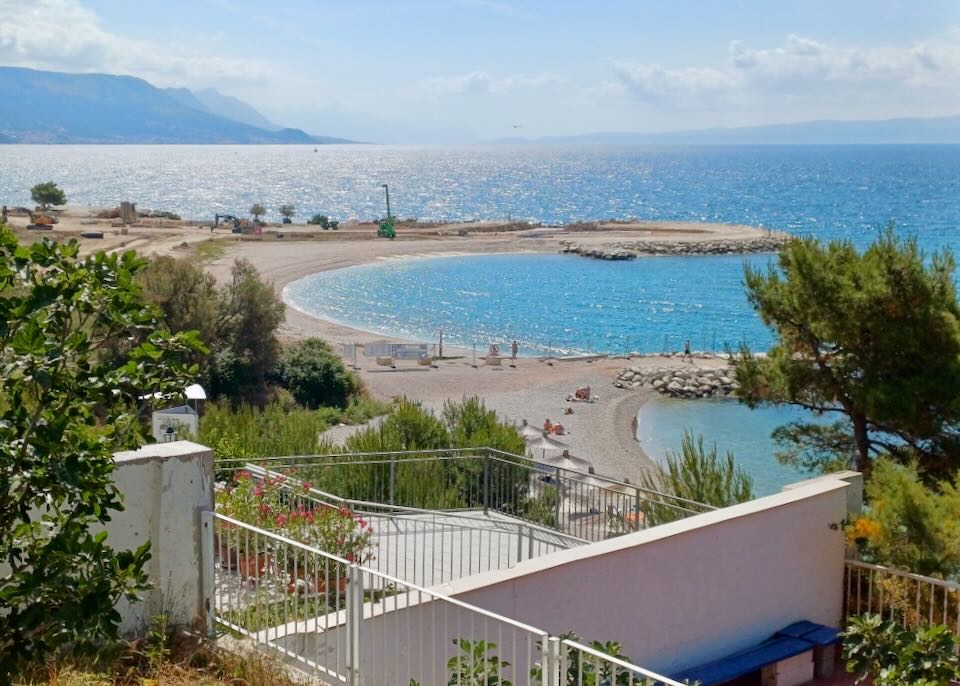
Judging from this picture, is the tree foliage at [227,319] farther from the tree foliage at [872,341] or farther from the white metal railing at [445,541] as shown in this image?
the white metal railing at [445,541]

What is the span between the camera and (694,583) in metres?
8.12

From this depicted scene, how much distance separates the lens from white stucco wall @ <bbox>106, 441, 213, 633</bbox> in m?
6.07

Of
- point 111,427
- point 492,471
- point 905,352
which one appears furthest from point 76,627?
point 905,352

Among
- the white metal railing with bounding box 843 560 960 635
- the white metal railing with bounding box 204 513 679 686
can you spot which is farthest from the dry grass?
the white metal railing with bounding box 843 560 960 635

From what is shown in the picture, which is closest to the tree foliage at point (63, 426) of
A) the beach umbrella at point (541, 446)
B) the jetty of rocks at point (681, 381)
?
the beach umbrella at point (541, 446)

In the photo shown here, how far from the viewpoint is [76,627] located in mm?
3482

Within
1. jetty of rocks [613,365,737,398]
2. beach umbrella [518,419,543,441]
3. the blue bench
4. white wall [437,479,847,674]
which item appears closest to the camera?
white wall [437,479,847,674]

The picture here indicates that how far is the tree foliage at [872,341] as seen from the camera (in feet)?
44.9

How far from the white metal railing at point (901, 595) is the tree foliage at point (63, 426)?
6370 millimetres

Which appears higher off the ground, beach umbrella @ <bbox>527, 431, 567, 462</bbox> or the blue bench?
the blue bench

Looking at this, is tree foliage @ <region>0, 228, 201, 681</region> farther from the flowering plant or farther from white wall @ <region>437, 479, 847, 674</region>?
the flowering plant

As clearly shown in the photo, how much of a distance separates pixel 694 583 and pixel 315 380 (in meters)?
30.3

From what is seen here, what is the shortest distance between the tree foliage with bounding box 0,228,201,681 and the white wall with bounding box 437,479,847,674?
3138 millimetres

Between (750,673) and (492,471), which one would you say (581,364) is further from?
(750,673)
